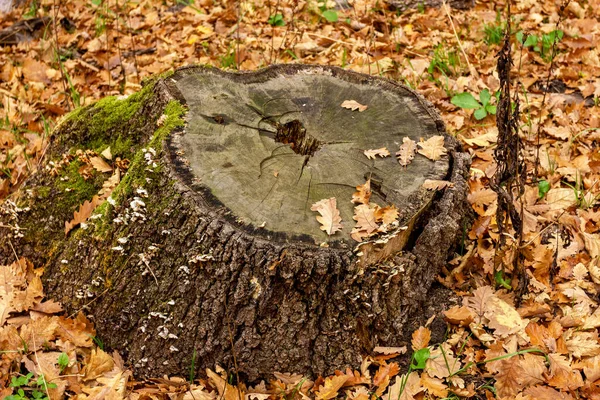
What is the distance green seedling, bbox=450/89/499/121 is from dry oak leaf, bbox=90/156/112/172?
7.94 ft

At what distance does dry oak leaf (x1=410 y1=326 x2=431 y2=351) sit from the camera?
2.77 meters

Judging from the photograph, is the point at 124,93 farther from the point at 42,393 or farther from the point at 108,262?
the point at 42,393

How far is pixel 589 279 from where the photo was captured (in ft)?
10.3

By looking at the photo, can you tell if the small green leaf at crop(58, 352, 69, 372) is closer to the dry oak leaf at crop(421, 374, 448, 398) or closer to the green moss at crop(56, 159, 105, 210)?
the green moss at crop(56, 159, 105, 210)

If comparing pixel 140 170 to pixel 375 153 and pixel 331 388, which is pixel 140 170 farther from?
pixel 331 388

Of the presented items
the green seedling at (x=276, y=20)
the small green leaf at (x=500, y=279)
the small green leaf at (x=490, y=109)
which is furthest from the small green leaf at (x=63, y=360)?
the green seedling at (x=276, y=20)

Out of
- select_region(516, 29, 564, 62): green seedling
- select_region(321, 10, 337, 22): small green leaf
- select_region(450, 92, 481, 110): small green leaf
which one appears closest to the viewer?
select_region(450, 92, 481, 110): small green leaf

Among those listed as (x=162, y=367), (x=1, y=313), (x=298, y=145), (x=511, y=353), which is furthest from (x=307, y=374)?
(x=1, y=313)

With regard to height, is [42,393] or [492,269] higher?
[492,269]

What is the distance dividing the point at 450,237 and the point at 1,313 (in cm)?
237

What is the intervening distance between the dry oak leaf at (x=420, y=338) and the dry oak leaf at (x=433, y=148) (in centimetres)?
88

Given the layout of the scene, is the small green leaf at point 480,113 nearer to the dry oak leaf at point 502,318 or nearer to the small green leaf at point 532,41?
the small green leaf at point 532,41

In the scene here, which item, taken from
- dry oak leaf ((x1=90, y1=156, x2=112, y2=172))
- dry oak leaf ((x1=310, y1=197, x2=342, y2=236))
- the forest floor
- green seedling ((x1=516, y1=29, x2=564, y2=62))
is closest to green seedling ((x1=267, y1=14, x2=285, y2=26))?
the forest floor

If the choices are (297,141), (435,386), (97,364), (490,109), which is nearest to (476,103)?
(490,109)
